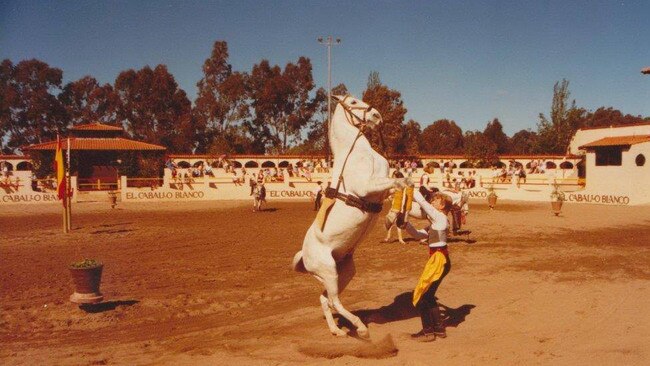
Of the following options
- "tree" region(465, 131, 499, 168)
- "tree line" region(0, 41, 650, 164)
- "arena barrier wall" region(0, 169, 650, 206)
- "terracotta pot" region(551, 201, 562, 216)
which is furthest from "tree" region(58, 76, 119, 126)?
"terracotta pot" region(551, 201, 562, 216)

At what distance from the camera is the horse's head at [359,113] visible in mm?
6117

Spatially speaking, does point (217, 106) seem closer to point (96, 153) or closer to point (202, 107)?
point (202, 107)

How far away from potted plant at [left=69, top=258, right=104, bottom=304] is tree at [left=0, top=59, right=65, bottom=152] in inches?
2341

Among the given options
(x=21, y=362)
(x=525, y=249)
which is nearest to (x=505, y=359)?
(x=21, y=362)

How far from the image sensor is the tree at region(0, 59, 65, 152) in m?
57.2

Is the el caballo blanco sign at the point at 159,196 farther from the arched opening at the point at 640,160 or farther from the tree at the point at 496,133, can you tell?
the tree at the point at 496,133

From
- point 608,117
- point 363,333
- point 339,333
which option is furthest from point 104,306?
point 608,117

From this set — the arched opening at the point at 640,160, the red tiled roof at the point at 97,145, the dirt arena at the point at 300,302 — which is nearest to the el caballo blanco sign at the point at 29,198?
the red tiled roof at the point at 97,145

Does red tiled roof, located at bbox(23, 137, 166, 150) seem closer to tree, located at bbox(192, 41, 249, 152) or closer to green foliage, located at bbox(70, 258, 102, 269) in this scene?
tree, located at bbox(192, 41, 249, 152)

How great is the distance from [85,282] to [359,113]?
4.98 m

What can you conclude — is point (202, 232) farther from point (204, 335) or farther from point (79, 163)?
point (79, 163)

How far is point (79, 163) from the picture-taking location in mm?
38688

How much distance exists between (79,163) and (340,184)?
3877 centimetres

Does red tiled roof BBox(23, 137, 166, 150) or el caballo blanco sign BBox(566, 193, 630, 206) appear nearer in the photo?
el caballo blanco sign BBox(566, 193, 630, 206)
